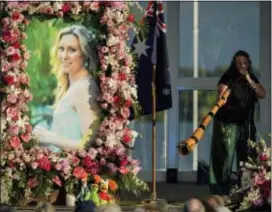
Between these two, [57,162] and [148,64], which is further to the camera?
[148,64]

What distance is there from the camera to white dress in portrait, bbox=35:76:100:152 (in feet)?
30.7

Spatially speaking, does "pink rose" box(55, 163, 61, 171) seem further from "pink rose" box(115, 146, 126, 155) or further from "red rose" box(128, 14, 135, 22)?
"red rose" box(128, 14, 135, 22)

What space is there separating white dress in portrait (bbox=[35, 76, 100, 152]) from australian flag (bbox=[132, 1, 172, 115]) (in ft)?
2.52

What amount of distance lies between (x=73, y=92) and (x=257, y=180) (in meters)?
2.24

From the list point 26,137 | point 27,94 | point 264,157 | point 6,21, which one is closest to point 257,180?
point 264,157

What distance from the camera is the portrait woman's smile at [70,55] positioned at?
940 cm

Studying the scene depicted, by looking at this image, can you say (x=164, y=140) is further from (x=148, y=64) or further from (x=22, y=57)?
(x=22, y=57)

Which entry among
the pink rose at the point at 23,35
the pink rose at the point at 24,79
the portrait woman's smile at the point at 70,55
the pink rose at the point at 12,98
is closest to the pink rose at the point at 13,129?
the pink rose at the point at 12,98

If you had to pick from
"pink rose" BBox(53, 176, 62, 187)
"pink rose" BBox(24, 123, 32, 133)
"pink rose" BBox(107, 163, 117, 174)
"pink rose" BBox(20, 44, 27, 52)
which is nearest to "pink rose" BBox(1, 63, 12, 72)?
"pink rose" BBox(20, 44, 27, 52)

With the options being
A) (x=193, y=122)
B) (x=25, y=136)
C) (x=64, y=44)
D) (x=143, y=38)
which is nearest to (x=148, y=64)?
(x=143, y=38)

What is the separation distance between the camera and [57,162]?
918 centimetres

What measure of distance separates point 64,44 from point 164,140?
324 centimetres

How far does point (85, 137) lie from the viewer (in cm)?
938

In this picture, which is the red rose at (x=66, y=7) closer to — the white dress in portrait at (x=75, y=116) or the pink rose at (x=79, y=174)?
the white dress in portrait at (x=75, y=116)
